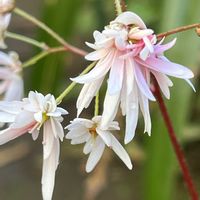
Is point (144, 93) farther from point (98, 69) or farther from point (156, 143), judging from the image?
point (156, 143)

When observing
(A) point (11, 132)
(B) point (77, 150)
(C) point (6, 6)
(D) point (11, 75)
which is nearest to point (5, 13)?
(C) point (6, 6)

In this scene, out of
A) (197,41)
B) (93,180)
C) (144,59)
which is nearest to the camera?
(144,59)

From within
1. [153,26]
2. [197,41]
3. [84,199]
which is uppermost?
[153,26]

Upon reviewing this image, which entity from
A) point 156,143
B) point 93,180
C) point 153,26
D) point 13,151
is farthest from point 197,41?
point 13,151

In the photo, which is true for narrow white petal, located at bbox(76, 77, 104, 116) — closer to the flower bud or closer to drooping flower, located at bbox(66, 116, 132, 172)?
drooping flower, located at bbox(66, 116, 132, 172)

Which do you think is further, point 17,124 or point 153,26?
point 153,26

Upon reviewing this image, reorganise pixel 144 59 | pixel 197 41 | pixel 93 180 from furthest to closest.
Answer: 1. pixel 93 180
2. pixel 197 41
3. pixel 144 59
